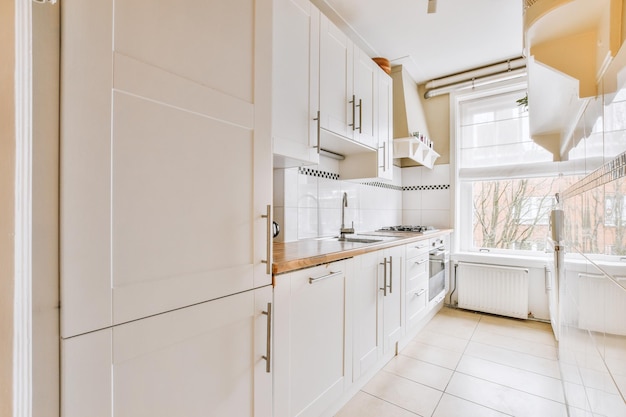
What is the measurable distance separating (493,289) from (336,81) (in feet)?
8.98

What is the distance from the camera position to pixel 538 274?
301 centimetres

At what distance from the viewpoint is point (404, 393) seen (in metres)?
1.82

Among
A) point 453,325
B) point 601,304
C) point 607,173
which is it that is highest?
point 607,173

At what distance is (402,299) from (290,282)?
1361 mm

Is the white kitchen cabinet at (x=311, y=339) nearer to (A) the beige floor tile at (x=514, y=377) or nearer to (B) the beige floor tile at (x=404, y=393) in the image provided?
(B) the beige floor tile at (x=404, y=393)

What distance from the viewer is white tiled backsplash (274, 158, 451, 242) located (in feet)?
6.67

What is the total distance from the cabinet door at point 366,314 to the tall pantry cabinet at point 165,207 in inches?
28.7

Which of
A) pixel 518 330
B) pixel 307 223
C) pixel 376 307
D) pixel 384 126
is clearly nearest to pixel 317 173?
pixel 307 223

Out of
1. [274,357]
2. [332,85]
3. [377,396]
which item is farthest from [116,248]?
[377,396]

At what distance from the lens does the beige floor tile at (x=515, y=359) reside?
2.09 m

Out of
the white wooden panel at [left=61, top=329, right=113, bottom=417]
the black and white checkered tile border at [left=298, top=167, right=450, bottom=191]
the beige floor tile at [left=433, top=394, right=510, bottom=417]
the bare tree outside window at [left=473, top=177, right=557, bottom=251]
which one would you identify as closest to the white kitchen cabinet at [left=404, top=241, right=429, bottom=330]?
the beige floor tile at [left=433, top=394, right=510, bottom=417]

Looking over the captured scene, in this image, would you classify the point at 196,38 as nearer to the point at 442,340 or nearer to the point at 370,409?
the point at 370,409

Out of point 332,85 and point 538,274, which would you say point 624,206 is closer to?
point 332,85

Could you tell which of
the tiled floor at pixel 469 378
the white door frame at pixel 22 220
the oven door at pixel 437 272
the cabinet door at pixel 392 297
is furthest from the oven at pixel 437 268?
the white door frame at pixel 22 220
